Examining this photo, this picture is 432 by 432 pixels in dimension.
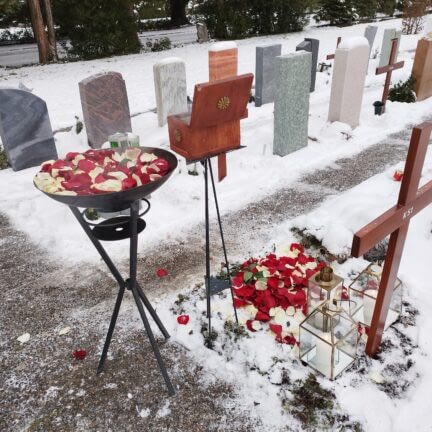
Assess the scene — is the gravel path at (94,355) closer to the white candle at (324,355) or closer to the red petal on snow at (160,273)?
the red petal on snow at (160,273)

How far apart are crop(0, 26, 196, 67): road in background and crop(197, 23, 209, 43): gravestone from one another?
918 mm

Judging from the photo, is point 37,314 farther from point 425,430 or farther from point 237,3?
point 237,3

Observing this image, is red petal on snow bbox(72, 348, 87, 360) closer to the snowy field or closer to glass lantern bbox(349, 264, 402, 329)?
the snowy field

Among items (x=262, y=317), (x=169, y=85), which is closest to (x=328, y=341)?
(x=262, y=317)

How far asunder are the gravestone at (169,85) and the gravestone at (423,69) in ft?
16.0

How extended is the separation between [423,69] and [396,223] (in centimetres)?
756

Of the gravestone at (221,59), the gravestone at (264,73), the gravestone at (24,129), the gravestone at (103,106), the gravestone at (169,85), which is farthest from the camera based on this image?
the gravestone at (264,73)

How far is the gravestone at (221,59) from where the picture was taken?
6336 millimetres

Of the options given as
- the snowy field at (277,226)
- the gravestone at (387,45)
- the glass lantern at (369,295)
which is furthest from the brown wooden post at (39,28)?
the glass lantern at (369,295)

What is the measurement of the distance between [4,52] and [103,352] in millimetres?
21158

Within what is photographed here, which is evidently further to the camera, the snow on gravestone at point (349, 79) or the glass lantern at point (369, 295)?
the snow on gravestone at point (349, 79)

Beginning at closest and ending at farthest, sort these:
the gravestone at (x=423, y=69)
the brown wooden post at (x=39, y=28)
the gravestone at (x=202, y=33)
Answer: the gravestone at (x=423, y=69)
the brown wooden post at (x=39, y=28)
the gravestone at (x=202, y=33)

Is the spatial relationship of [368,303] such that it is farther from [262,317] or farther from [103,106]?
[103,106]

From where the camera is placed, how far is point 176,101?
24.4 ft
